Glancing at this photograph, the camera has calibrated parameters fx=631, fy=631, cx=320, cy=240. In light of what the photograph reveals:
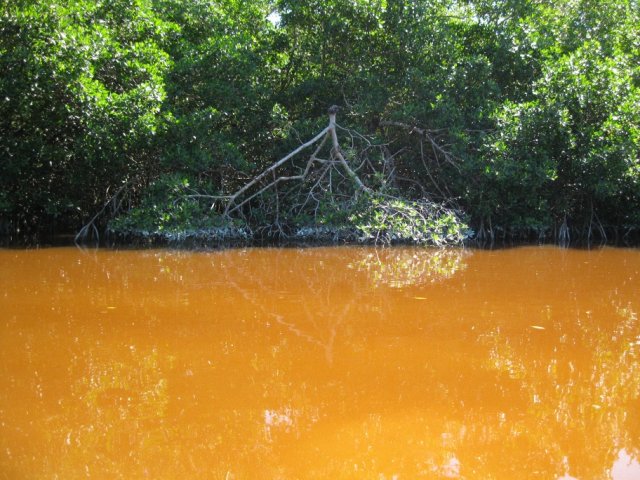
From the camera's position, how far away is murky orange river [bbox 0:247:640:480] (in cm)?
224

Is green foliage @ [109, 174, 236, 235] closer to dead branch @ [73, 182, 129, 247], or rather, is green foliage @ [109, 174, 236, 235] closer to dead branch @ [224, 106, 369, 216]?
dead branch @ [224, 106, 369, 216]

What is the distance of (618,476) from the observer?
2.16 meters

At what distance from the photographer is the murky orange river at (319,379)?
7.36 feet

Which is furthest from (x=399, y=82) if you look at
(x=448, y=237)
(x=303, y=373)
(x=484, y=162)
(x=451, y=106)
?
(x=303, y=373)

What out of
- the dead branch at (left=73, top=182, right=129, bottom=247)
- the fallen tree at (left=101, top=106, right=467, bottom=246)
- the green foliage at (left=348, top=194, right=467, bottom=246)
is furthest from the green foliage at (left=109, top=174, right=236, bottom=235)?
the green foliage at (left=348, top=194, right=467, bottom=246)

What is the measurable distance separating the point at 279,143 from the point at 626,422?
7861 millimetres

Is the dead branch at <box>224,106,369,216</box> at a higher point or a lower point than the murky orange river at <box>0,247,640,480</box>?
higher

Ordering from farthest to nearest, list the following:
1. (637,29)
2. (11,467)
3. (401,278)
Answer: (637,29)
(401,278)
(11,467)

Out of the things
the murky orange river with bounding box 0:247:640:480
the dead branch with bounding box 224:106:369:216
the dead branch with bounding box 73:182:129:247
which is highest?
the dead branch with bounding box 224:106:369:216

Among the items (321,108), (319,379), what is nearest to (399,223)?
(321,108)

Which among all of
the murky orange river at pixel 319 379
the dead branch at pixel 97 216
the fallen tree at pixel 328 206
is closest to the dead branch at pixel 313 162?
the fallen tree at pixel 328 206

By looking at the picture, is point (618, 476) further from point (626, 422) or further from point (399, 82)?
point (399, 82)

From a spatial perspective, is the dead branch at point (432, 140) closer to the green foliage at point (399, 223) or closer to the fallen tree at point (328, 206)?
the fallen tree at point (328, 206)

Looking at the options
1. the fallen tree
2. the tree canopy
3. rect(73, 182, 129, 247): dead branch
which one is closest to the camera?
the tree canopy
